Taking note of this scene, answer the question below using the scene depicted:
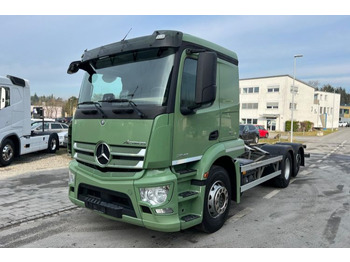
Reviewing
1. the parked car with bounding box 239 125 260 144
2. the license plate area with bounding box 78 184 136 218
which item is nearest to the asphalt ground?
the license plate area with bounding box 78 184 136 218

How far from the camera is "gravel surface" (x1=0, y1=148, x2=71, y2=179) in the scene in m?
9.11

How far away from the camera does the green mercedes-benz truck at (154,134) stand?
340 cm

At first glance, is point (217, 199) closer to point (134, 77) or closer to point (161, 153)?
point (161, 153)

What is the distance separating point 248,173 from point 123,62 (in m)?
3.29

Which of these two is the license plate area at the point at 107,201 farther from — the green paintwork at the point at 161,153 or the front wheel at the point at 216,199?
the front wheel at the point at 216,199

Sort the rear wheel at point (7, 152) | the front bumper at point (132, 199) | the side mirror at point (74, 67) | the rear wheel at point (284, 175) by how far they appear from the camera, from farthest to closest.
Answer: the rear wheel at point (7, 152) < the rear wheel at point (284, 175) < the side mirror at point (74, 67) < the front bumper at point (132, 199)

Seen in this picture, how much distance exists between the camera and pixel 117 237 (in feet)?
13.5

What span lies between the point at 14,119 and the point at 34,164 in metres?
1.88

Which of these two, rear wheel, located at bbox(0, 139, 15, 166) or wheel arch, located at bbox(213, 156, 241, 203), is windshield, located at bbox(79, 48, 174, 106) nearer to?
wheel arch, located at bbox(213, 156, 241, 203)

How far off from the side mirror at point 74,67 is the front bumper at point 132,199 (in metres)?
1.74

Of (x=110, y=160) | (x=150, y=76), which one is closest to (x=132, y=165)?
(x=110, y=160)

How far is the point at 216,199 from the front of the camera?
4.17m

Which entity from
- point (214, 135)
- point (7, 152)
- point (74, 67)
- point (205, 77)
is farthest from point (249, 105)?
point (205, 77)

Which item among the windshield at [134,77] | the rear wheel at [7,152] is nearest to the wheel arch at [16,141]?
the rear wheel at [7,152]
